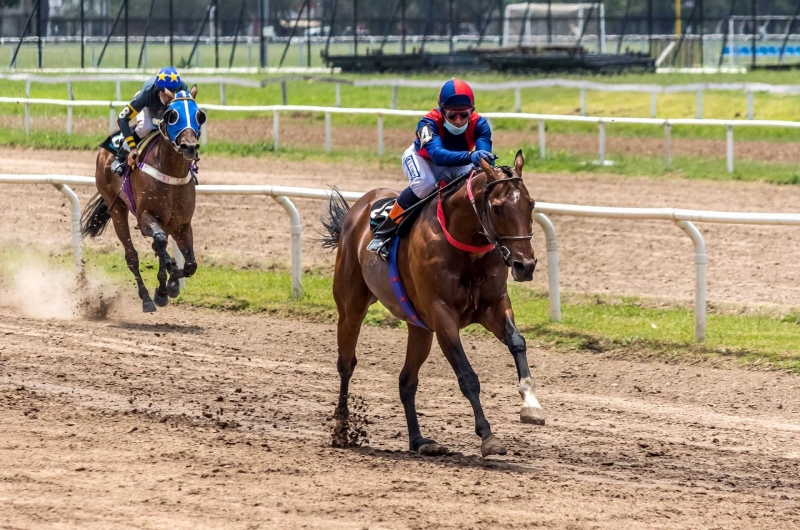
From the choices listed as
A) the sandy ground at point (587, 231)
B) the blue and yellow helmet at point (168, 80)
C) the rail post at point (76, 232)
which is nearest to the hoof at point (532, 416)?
the sandy ground at point (587, 231)

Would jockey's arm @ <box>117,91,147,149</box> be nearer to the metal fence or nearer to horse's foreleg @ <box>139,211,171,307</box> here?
horse's foreleg @ <box>139,211,171,307</box>

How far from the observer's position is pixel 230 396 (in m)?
7.60

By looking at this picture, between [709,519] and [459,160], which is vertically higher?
[459,160]

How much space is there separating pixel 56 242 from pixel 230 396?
6.40m

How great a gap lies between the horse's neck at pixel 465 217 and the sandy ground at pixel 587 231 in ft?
14.1

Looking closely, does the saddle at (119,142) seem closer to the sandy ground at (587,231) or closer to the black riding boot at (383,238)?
the sandy ground at (587,231)

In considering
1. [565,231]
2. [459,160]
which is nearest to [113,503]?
[459,160]

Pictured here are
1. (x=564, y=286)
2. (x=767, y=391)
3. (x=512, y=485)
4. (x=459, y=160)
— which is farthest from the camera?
(x=564, y=286)

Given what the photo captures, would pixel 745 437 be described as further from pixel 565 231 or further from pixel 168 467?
pixel 565 231

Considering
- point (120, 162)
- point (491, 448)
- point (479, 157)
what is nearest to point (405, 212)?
point (479, 157)

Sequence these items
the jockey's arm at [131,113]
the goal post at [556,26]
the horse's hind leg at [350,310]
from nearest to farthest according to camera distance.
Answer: the horse's hind leg at [350,310] < the jockey's arm at [131,113] < the goal post at [556,26]

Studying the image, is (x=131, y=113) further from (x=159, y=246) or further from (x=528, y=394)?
(x=528, y=394)

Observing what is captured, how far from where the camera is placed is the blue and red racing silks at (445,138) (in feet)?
20.6

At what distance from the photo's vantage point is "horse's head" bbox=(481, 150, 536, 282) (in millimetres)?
5566
